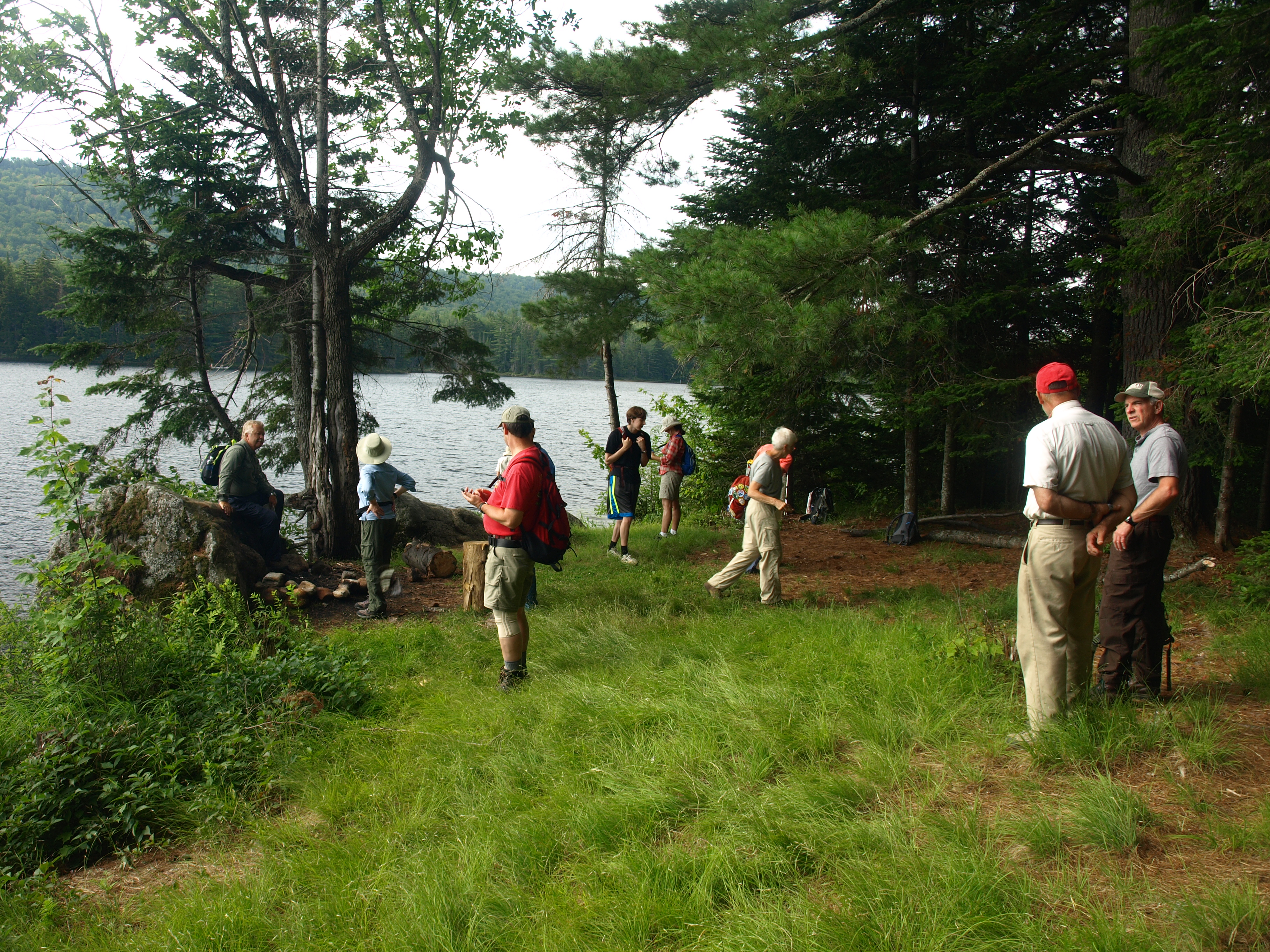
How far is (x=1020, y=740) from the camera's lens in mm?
3506

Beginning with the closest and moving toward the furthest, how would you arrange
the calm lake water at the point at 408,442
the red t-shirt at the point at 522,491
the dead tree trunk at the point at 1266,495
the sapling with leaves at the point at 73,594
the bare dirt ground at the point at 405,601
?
the sapling with leaves at the point at 73,594 < the red t-shirt at the point at 522,491 < the bare dirt ground at the point at 405,601 < the dead tree trunk at the point at 1266,495 < the calm lake water at the point at 408,442

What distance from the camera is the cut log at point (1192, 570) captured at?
7.38m

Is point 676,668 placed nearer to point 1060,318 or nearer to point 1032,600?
point 1032,600

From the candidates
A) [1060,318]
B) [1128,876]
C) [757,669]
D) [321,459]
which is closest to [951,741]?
[1128,876]

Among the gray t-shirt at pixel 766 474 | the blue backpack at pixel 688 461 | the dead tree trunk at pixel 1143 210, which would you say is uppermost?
the dead tree trunk at pixel 1143 210

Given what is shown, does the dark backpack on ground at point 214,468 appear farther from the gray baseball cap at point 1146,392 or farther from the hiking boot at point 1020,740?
the gray baseball cap at point 1146,392

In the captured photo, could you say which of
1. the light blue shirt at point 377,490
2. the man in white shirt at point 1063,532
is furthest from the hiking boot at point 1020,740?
the light blue shirt at point 377,490

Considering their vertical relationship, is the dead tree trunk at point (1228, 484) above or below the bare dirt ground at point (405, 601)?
above

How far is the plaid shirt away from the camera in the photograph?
10578 mm

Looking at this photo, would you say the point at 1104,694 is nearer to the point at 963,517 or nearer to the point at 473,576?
the point at 473,576

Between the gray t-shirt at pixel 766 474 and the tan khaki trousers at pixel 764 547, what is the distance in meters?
0.15

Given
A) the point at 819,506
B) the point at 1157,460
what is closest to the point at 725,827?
the point at 1157,460

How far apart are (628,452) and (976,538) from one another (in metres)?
5.16

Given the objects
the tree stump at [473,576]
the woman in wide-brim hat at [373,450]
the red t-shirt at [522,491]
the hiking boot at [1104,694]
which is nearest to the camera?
the hiking boot at [1104,694]
